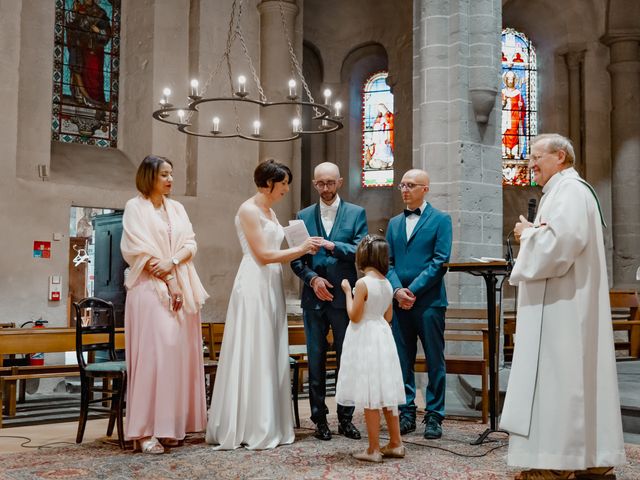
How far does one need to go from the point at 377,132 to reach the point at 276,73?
3814mm

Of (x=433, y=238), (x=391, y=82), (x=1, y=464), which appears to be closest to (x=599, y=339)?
(x=433, y=238)

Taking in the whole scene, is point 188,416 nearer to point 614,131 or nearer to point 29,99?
point 29,99

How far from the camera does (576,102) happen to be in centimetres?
1525

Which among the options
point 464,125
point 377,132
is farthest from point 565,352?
point 377,132

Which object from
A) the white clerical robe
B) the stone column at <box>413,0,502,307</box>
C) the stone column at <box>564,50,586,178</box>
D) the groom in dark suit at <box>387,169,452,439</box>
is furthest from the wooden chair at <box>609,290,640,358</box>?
the white clerical robe

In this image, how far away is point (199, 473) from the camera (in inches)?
170

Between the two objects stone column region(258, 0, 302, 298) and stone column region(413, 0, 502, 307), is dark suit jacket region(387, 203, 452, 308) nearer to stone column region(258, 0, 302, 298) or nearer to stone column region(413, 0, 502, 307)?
stone column region(413, 0, 502, 307)

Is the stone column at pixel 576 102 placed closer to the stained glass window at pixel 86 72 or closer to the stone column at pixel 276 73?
the stone column at pixel 276 73

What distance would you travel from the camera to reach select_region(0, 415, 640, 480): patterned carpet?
4.29 metres

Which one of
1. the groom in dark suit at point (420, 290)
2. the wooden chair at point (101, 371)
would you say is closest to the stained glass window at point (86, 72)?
the wooden chair at point (101, 371)

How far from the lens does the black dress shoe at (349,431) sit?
5359mm

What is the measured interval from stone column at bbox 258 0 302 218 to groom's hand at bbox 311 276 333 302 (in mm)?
7527

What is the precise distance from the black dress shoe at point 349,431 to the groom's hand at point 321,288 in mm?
873

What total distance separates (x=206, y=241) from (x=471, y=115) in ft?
17.2
